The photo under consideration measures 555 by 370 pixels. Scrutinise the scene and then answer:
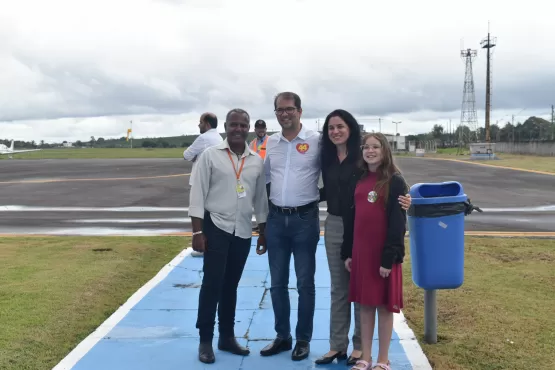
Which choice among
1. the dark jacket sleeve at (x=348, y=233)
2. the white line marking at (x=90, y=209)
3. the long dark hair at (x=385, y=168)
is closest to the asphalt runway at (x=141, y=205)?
the white line marking at (x=90, y=209)

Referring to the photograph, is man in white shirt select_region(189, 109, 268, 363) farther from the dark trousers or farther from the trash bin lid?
the trash bin lid

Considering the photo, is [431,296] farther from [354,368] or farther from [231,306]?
[231,306]

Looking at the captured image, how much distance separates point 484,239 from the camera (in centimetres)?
912

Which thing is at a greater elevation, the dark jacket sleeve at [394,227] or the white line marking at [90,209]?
the dark jacket sleeve at [394,227]

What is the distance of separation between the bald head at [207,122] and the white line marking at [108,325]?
195cm

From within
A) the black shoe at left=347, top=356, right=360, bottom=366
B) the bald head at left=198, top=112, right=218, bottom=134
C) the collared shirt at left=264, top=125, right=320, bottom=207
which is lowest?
the black shoe at left=347, top=356, right=360, bottom=366

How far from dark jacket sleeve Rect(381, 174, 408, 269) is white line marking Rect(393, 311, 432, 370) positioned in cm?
100

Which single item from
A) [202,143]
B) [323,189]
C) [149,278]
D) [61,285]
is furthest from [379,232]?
[61,285]

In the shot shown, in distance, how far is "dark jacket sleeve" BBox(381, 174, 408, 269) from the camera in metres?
3.64

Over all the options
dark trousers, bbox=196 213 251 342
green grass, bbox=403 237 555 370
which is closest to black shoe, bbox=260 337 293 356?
dark trousers, bbox=196 213 251 342

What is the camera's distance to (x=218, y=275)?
13.9ft

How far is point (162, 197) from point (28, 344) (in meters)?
12.7

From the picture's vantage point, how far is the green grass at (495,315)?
423cm

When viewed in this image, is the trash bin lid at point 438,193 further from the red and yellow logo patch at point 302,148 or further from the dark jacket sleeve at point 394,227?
the red and yellow logo patch at point 302,148
